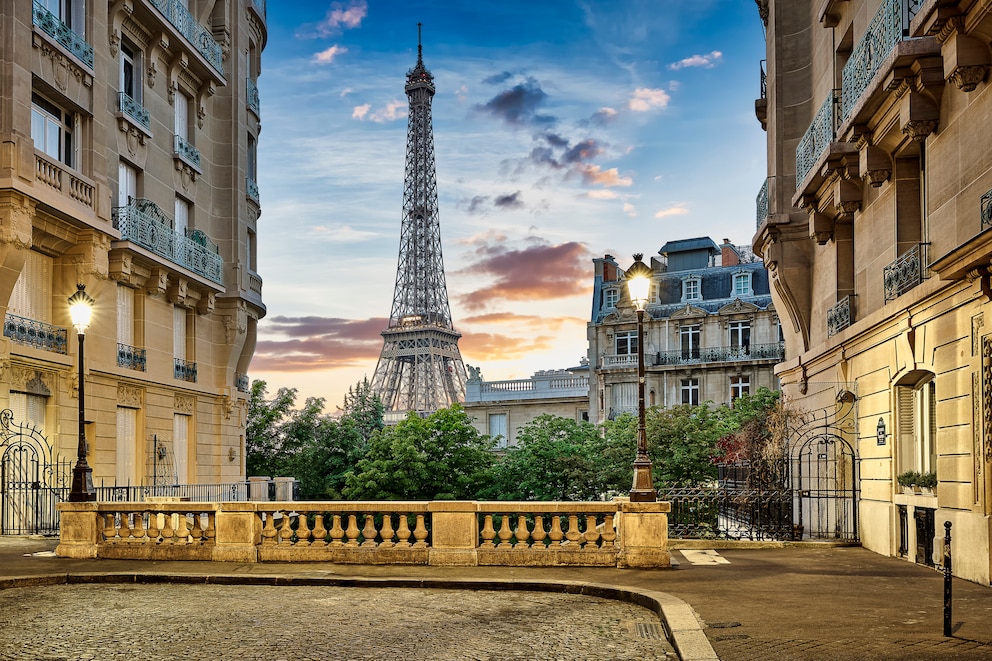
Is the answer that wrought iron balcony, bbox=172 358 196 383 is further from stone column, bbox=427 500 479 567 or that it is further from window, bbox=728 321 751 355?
window, bbox=728 321 751 355

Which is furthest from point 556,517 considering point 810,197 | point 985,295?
point 810,197

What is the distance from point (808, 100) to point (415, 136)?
78.8m

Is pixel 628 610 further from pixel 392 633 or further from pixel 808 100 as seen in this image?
pixel 808 100

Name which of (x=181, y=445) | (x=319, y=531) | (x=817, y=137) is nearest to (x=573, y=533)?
(x=319, y=531)

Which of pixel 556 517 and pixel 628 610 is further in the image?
pixel 556 517

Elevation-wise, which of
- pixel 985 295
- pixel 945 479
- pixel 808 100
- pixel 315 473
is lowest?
pixel 315 473

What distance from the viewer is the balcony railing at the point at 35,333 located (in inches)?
899

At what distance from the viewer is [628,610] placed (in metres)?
12.1

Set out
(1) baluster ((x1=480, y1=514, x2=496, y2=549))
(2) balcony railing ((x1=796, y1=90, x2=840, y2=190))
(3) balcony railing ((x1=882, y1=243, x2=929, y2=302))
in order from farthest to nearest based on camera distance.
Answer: (2) balcony railing ((x1=796, y1=90, x2=840, y2=190))
(1) baluster ((x1=480, y1=514, x2=496, y2=549))
(3) balcony railing ((x1=882, y1=243, x2=929, y2=302))

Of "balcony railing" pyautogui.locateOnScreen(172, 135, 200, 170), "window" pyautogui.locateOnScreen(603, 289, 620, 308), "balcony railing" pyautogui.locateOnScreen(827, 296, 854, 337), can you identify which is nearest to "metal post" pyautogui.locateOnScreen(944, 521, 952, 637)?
"balcony railing" pyautogui.locateOnScreen(827, 296, 854, 337)

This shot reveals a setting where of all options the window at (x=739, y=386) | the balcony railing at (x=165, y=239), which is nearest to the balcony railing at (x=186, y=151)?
the balcony railing at (x=165, y=239)

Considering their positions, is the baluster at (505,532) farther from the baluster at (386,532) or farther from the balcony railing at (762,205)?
the balcony railing at (762,205)

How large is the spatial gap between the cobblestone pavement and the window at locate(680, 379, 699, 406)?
47277 mm

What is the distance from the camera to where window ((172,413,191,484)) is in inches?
1249
